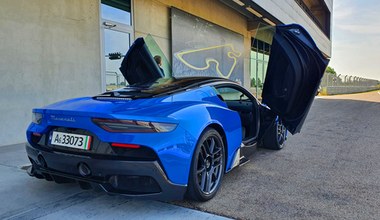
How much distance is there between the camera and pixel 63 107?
2.72 metres

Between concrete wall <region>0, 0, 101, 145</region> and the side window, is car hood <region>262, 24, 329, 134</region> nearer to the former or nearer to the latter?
the side window

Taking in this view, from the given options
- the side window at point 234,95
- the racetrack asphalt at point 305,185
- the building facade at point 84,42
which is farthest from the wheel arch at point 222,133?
the building facade at point 84,42

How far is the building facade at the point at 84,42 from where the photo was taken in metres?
5.31

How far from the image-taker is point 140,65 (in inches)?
178

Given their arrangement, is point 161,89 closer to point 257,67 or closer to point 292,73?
point 292,73

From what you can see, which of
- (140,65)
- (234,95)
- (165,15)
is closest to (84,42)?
(140,65)

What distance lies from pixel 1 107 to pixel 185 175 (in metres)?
4.12

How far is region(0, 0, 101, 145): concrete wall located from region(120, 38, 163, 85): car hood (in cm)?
214

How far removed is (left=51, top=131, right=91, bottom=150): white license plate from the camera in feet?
8.13

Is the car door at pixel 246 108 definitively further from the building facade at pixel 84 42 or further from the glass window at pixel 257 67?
the glass window at pixel 257 67

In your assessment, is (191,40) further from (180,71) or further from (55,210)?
(55,210)

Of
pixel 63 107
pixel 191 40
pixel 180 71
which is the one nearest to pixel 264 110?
pixel 63 107


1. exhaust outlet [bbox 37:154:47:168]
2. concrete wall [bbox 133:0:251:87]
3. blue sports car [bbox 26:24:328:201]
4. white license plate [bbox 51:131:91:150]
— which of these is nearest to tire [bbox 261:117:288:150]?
blue sports car [bbox 26:24:328:201]

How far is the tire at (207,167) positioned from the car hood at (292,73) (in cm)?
154
